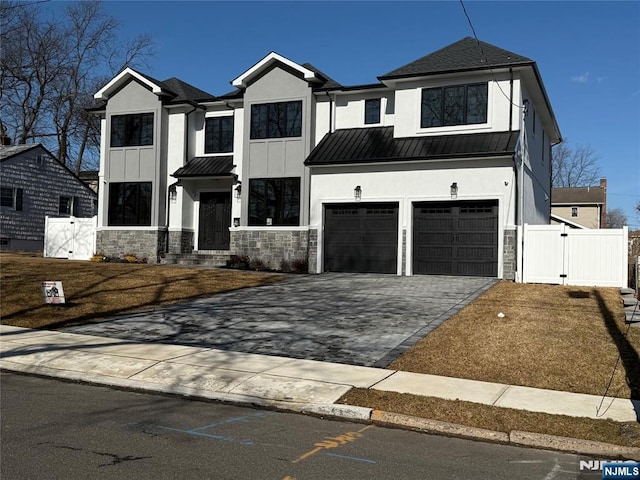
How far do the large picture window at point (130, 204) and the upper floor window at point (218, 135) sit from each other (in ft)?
11.0

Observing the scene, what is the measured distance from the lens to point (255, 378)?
8.26 meters

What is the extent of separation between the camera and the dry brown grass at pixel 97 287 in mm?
13477

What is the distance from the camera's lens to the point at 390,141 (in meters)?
21.6

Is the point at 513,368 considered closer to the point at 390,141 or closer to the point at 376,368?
the point at 376,368

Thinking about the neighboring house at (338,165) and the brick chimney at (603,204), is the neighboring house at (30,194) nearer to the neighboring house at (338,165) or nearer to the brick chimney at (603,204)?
the neighboring house at (338,165)

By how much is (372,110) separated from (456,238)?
6812mm

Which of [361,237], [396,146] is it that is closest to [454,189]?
[396,146]

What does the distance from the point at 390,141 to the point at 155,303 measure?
11.1 meters

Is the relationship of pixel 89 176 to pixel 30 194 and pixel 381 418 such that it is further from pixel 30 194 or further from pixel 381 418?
pixel 381 418

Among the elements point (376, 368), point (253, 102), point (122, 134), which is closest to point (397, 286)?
point (376, 368)

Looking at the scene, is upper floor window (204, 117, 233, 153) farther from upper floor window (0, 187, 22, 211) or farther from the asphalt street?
the asphalt street

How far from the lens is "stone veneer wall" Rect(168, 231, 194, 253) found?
25.7 m

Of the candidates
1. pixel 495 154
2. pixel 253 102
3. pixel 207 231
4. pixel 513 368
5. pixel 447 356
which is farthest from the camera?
pixel 207 231

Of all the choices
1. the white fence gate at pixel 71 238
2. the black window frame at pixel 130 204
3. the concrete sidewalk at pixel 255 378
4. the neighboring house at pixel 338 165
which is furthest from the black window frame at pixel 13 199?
the concrete sidewalk at pixel 255 378
